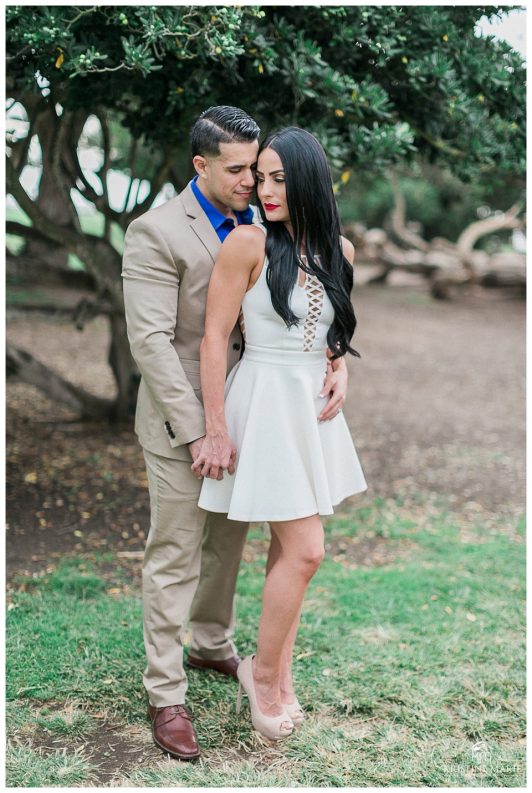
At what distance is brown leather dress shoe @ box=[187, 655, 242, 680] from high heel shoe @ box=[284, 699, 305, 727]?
16.7 inches

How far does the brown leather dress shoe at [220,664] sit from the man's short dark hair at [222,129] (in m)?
2.05

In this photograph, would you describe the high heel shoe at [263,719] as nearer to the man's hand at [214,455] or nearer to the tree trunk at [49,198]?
the man's hand at [214,455]

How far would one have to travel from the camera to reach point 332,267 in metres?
2.79

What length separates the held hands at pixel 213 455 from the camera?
280 centimetres

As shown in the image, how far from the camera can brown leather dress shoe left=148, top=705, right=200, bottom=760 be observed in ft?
9.39

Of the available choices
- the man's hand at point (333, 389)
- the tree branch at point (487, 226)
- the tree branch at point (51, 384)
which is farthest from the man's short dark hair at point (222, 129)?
the tree branch at point (487, 226)

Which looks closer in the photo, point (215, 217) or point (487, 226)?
point (215, 217)

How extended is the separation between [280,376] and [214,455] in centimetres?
35

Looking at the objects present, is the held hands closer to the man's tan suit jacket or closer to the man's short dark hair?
the man's tan suit jacket

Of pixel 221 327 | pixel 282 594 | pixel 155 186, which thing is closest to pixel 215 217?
pixel 221 327

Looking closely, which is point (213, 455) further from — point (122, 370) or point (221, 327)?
point (122, 370)

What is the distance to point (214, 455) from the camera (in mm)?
2797

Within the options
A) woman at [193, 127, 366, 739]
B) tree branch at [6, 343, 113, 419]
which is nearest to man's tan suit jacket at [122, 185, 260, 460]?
woman at [193, 127, 366, 739]

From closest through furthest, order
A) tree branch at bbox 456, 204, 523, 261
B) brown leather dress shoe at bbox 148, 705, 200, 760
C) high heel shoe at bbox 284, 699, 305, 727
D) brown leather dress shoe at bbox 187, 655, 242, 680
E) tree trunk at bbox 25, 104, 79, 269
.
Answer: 1. brown leather dress shoe at bbox 148, 705, 200, 760
2. high heel shoe at bbox 284, 699, 305, 727
3. brown leather dress shoe at bbox 187, 655, 242, 680
4. tree trunk at bbox 25, 104, 79, 269
5. tree branch at bbox 456, 204, 523, 261
